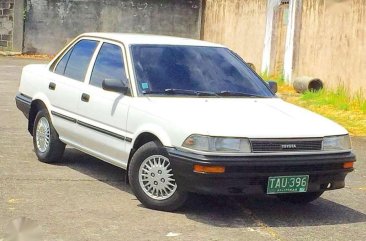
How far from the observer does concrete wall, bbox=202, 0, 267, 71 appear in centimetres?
2245

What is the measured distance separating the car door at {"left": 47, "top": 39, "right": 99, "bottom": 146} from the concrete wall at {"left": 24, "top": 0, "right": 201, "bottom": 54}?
21129 millimetres

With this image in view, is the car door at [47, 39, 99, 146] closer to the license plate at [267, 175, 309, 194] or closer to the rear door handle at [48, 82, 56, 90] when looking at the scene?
the rear door handle at [48, 82, 56, 90]

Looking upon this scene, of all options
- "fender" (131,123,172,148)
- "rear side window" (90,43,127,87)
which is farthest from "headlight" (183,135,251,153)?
"rear side window" (90,43,127,87)

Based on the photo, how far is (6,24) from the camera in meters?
28.4

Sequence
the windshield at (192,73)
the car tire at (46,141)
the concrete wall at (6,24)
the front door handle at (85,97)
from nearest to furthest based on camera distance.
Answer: the windshield at (192,73)
the front door handle at (85,97)
the car tire at (46,141)
the concrete wall at (6,24)

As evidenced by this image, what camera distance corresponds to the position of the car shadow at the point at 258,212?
19.8 feet

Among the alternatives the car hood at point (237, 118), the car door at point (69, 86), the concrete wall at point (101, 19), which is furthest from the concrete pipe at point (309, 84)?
the concrete wall at point (101, 19)

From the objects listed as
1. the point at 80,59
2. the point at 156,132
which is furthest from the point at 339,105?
the point at 156,132

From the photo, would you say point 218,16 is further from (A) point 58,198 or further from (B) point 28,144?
(A) point 58,198

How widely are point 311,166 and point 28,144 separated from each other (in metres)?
4.36

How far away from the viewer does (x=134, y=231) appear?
5.45 metres

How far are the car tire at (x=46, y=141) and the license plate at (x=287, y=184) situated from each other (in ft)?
9.40

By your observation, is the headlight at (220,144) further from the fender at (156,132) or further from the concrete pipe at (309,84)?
the concrete pipe at (309,84)

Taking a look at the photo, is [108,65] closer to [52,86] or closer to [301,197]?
[52,86]
